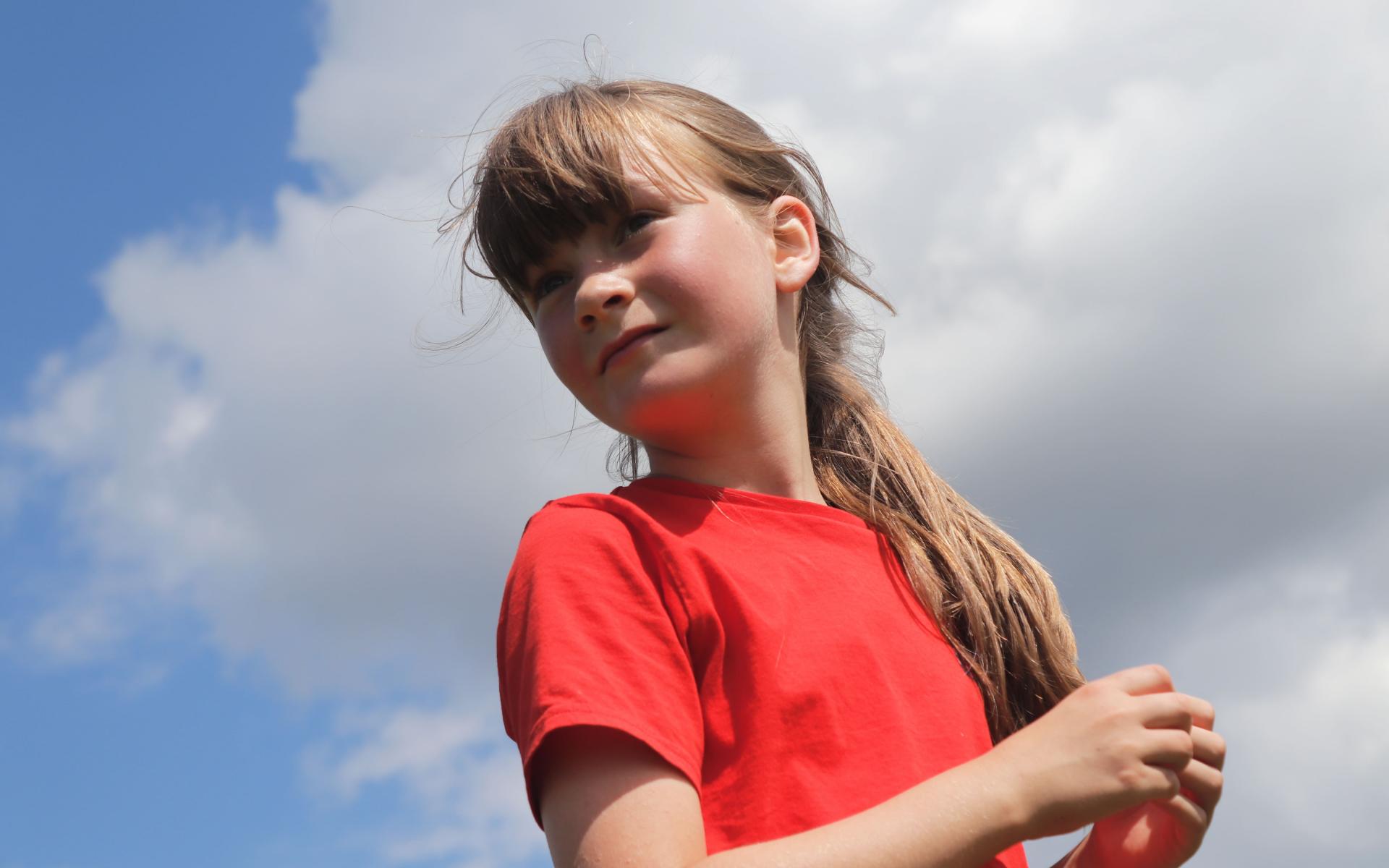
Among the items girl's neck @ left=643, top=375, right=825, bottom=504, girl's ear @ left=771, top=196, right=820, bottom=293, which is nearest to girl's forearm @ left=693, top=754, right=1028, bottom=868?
girl's neck @ left=643, top=375, right=825, bottom=504

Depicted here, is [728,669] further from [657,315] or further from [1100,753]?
[657,315]

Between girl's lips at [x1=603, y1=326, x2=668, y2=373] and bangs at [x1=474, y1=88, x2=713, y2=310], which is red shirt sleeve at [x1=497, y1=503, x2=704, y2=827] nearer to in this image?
girl's lips at [x1=603, y1=326, x2=668, y2=373]

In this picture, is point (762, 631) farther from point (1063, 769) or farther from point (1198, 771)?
point (1198, 771)

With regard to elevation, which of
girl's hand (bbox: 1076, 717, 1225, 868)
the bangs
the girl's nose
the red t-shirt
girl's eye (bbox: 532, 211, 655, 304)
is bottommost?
girl's hand (bbox: 1076, 717, 1225, 868)

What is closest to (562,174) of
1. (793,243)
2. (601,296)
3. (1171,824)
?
(601,296)

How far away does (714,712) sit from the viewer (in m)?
2.57

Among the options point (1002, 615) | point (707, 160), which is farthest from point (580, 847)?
point (707, 160)

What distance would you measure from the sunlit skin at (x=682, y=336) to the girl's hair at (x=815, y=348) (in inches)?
3.3

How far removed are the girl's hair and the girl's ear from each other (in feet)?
0.19

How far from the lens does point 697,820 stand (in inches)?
91.4

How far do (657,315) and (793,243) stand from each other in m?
0.75

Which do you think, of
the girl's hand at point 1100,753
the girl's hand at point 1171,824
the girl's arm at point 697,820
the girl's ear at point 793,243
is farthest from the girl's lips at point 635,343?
the girl's hand at point 1171,824

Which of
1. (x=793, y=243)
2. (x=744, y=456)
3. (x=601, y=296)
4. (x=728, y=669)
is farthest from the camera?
(x=793, y=243)

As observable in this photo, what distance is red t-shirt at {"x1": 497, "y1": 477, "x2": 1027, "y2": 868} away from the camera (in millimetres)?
2400
